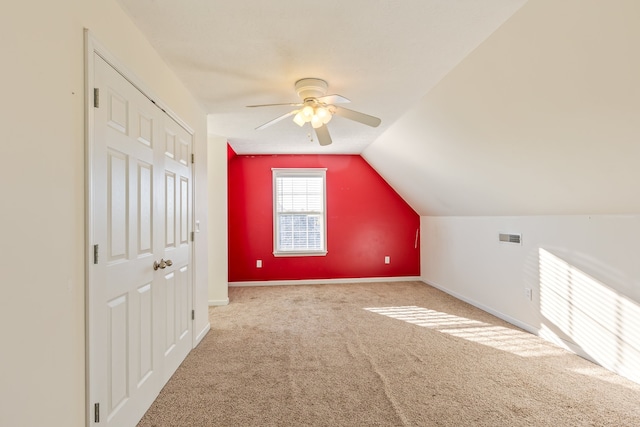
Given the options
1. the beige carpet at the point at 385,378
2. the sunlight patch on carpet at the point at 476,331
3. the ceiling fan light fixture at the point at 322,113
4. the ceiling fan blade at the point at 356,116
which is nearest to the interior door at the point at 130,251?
the beige carpet at the point at 385,378

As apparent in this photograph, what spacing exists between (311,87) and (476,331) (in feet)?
9.55

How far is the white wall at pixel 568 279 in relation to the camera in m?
2.38

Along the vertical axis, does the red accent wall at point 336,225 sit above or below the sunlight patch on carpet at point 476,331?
above

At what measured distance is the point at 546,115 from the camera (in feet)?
7.15

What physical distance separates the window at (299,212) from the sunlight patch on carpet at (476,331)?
196cm

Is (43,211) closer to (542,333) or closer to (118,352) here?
(118,352)

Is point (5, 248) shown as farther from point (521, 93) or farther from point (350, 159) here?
point (350, 159)

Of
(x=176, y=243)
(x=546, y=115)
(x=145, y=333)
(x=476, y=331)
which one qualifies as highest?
(x=546, y=115)

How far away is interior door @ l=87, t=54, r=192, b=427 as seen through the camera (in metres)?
1.52

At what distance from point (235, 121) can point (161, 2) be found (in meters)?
2.05

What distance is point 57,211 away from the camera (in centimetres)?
127

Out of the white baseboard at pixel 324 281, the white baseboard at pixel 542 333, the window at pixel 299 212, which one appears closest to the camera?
the white baseboard at pixel 542 333

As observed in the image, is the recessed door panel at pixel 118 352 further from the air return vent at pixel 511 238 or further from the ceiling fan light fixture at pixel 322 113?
the air return vent at pixel 511 238

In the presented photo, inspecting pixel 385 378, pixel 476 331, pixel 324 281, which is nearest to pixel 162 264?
pixel 385 378
